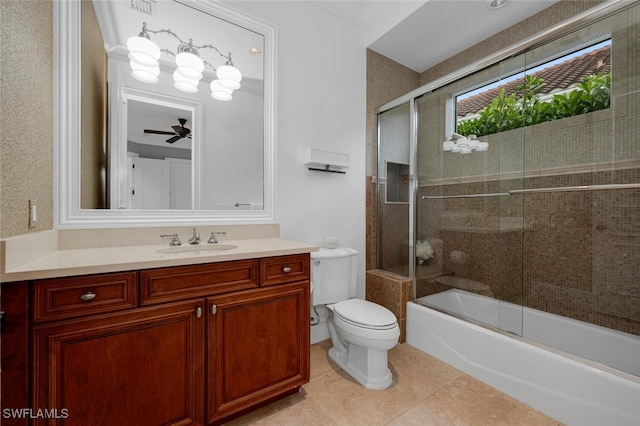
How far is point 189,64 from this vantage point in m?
1.67

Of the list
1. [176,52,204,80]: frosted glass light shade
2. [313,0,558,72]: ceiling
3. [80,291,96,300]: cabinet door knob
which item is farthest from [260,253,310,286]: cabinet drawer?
[313,0,558,72]: ceiling

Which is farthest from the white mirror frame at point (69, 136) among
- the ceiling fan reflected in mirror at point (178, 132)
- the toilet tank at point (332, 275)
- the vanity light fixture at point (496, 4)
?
the vanity light fixture at point (496, 4)

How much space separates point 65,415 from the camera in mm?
941

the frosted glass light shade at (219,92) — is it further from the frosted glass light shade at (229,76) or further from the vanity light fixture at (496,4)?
the vanity light fixture at (496,4)

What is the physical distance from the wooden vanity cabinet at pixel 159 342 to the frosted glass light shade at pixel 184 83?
3.86 ft

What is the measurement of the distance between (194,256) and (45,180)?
794mm

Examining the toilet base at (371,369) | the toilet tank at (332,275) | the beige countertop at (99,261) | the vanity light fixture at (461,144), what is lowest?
the toilet base at (371,369)

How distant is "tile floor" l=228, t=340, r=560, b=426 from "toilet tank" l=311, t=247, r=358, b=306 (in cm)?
49

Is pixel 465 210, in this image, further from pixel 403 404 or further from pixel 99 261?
pixel 99 261

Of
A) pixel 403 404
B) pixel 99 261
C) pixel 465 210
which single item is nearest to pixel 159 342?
pixel 99 261

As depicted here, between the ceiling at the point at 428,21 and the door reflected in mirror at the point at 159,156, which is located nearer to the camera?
the door reflected in mirror at the point at 159,156

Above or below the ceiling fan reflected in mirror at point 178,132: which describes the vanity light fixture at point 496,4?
above

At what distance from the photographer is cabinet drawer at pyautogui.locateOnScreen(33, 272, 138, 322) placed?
902mm

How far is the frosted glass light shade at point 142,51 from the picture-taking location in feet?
5.02
